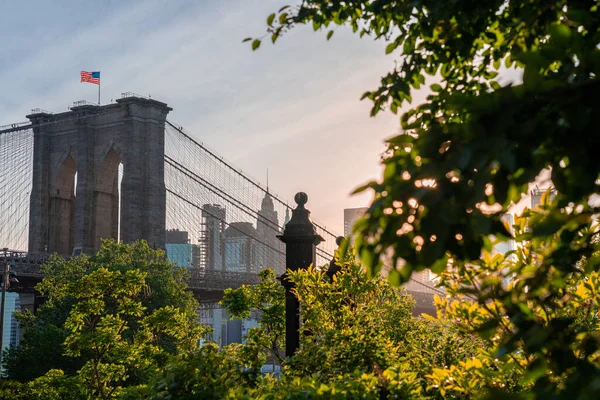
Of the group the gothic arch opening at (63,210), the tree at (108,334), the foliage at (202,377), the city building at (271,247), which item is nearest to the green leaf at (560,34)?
the foliage at (202,377)

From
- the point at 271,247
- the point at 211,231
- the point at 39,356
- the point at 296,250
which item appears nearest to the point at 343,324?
the point at 296,250

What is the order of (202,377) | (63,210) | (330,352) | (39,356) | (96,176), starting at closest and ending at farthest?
(202,377) < (330,352) < (39,356) < (96,176) < (63,210)

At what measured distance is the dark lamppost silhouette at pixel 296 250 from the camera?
11477mm

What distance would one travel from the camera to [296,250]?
11.9 metres

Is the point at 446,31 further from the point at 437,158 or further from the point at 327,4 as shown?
the point at 437,158

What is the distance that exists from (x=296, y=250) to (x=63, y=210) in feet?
169

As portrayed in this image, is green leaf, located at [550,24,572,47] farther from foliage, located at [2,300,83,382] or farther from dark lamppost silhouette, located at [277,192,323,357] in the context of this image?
foliage, located at [2,300,83,382]

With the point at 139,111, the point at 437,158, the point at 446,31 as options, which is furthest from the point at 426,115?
the point at 139,111

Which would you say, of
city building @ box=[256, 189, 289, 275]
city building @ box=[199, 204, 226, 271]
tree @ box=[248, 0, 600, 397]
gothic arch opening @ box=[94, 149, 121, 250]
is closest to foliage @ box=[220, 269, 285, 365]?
tree @ box=[248, 0, 600, 397]

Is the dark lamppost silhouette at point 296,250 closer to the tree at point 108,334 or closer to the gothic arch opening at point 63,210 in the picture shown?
the tree at point 108,334

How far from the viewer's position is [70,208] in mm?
60594

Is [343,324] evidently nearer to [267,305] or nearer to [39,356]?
[267,305]

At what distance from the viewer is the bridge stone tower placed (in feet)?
182

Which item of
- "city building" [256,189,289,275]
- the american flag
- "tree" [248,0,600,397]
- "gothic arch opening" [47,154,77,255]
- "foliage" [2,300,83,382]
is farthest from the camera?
"city building" [256,189,289,275]
